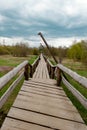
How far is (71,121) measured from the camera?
3.87 m

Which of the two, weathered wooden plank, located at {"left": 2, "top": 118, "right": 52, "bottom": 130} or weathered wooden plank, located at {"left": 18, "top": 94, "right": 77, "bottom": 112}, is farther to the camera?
weathered wooden plank, located at {"left": 18, "top": 94, "right": 77, "bottom": 112}

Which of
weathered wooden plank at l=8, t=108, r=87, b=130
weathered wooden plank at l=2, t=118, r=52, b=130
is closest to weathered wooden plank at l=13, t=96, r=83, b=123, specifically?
weathered wooden plank at l=8, t=108, r=87, b=130

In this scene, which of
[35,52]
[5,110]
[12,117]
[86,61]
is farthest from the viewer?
[35,52]

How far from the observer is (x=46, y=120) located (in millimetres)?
3834

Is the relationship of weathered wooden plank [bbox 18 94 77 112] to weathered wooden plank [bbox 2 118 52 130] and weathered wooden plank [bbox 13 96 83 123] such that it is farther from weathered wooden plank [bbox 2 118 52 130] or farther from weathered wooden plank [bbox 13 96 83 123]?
weathered wooden plank [bbox 2 118 52 130]

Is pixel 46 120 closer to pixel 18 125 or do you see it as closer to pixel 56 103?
pixel 18 125

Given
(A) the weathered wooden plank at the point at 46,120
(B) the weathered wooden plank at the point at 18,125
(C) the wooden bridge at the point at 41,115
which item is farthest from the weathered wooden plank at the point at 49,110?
(B) the weathered wooden plank at the point at 18,125

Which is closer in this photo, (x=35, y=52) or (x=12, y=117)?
(x=12, y=117)

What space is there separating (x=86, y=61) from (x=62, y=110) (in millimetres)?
34575

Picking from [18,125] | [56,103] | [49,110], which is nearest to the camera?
[18,125]

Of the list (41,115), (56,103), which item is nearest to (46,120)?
(41,115)

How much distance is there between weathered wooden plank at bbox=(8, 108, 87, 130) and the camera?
3.61 meters

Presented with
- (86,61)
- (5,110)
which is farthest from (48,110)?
(86,61)

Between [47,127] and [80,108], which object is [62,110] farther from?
[80,108]
